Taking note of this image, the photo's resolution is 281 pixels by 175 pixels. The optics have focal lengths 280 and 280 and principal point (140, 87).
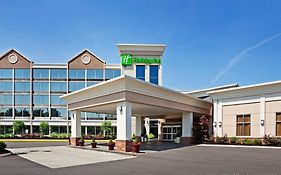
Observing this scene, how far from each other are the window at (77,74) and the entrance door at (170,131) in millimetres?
26820

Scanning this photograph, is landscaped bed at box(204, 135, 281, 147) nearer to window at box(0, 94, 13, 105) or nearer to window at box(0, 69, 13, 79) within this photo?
window at box(0, 94, 13, 105)

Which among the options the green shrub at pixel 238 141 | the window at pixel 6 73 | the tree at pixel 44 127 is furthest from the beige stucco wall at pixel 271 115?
the window at pixel 6 73

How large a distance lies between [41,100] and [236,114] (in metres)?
43.7

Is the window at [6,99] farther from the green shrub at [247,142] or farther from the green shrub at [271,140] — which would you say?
the green shrub at [271,140]

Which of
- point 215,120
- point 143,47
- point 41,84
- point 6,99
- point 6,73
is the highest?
point 143,47

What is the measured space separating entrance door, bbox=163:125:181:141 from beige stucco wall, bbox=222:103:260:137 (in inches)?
338

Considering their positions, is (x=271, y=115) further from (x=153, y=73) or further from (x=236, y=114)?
(x=153, y=73)

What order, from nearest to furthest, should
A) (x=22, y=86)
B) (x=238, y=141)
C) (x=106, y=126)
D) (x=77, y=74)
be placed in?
(x=238, y=141) < (x=106, y=126) < (x=22, y=86) < (x=77, y=74)

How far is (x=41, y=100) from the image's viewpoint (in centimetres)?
5866

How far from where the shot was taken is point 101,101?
21.7 meters

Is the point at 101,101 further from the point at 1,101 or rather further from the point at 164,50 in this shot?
the point at 1,101

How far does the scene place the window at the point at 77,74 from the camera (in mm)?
58134

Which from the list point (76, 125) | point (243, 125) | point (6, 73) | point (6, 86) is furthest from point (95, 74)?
point (243, 125)

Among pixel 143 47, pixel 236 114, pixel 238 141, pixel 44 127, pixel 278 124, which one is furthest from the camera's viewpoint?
pixel 44 127
